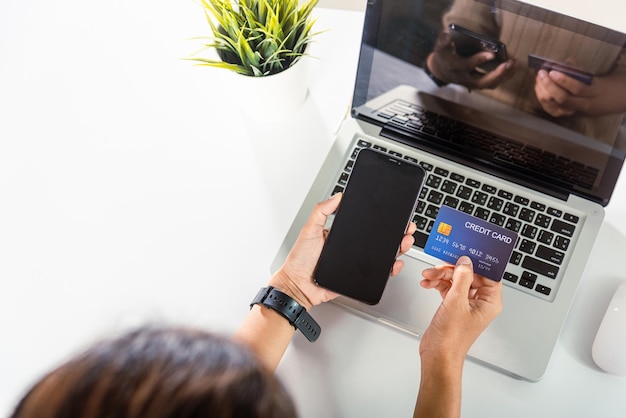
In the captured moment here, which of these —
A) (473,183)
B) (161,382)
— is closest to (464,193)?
(473,183)

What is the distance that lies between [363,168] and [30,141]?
53 centimetres

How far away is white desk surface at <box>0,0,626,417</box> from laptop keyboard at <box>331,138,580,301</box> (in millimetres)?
62

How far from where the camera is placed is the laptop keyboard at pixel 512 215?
2.33ft

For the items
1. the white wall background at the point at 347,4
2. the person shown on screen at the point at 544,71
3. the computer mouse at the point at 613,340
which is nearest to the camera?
the person shown on screen at the point at 544,71

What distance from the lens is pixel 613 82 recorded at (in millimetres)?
579

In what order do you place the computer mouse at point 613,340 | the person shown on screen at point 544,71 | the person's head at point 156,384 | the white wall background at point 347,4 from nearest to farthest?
the person's head at point 156,384
the person shown on screen at point 544,71
the computer mouse at point 613,340
the white wall background at point 347,4

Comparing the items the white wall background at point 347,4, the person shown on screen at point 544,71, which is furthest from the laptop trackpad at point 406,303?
the white wall background at point 347,4

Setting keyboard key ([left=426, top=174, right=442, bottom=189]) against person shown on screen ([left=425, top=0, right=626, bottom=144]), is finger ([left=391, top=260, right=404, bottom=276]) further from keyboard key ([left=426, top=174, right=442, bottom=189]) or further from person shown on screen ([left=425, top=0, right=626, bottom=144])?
person shown on screen ([left=425, top=0, right=626, bottom=144])

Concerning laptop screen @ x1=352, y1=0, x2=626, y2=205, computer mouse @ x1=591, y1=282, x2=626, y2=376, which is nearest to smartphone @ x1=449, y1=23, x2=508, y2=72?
laptop screen @ x1=352, y1=0, x2=626, y2=205

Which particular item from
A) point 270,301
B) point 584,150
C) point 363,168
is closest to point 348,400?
point 270,301

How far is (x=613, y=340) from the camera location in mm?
675

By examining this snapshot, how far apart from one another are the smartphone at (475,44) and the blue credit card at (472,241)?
0.20m

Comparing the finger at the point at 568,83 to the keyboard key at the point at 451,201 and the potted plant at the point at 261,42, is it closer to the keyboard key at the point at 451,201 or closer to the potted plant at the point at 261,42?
the keyboard key at the point at 451,201

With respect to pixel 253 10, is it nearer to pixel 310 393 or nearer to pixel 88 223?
pixel 88 223
